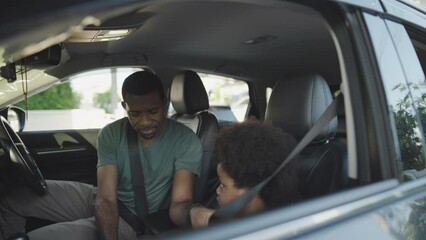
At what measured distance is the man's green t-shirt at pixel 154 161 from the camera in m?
2.52

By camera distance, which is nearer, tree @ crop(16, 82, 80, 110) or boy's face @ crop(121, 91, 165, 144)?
boy's face @ crop(121, 91, 165, 144)

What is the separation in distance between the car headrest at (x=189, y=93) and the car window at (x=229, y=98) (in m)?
0.74

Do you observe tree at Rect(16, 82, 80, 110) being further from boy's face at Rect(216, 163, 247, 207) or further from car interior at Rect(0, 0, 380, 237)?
boy's face at Rect(216, 163, 247, 207)

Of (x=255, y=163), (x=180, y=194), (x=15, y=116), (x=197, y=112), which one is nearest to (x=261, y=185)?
(x=255, y=163)

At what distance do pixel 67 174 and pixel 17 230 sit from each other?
982 millimetres

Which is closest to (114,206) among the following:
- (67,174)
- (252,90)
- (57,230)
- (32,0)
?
(57,230)

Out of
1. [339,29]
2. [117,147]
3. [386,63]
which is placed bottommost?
[117,147]

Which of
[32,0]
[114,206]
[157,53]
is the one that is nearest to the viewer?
[32,0]

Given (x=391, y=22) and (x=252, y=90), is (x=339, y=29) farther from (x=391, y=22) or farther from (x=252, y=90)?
(x=252, y=90)

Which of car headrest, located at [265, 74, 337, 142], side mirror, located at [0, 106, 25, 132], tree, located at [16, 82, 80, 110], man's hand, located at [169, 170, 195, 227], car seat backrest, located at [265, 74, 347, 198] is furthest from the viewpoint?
tree, located at [16, 82, 80, 110]

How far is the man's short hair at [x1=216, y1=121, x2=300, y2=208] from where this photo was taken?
1.51m

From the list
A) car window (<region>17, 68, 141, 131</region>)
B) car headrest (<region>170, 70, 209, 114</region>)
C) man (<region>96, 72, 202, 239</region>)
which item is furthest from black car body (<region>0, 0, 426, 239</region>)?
car window (<region>17, 68, 141, 131</region>)

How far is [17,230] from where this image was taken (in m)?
2.66

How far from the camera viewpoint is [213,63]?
13.0 feet
